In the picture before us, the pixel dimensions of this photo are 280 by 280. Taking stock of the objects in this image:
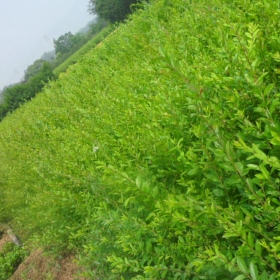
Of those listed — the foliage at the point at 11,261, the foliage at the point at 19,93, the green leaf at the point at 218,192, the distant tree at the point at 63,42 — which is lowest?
the foliage at the point at 11,261

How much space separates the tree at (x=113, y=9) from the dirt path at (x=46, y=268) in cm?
2780

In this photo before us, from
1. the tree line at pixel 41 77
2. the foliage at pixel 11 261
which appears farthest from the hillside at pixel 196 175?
the tree line at pixel 41 77

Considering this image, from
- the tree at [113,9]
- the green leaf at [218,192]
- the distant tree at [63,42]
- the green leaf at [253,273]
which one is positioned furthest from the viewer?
the distant tree at [63,42]

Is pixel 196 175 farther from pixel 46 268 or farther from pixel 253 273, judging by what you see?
pixel 46 268

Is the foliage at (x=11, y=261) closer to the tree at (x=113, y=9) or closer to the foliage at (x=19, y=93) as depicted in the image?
the foliage at (x=19, y=93)

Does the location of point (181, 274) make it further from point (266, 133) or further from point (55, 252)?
point (55, 252)

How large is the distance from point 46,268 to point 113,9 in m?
30.1

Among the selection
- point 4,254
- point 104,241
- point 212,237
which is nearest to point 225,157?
point 212,237

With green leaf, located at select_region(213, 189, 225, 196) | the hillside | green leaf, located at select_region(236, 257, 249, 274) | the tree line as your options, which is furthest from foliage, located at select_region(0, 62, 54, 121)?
green leaf, located at select_region(236, 257, 249, 274)

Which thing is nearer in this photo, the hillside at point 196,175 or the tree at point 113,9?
the hillside at point 196,175

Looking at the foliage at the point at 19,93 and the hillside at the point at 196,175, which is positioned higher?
the foliage at the point at 19,93

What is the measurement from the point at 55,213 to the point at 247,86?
116 inches

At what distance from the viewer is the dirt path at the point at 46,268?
380 centimetres

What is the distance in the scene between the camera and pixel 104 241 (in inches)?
90.7
